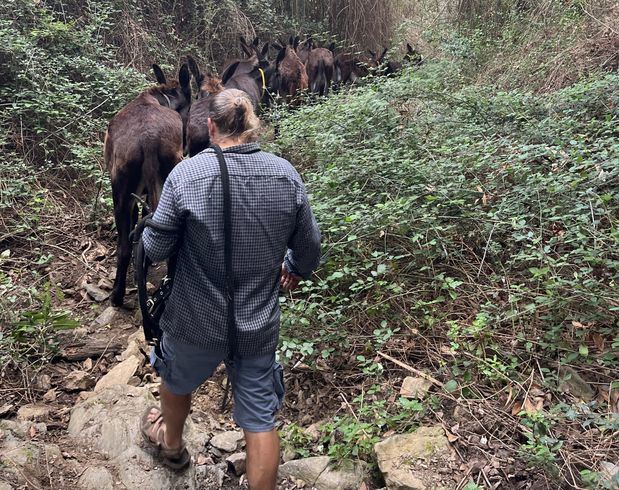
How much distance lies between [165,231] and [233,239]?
287 mm

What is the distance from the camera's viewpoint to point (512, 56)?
8.19 meters

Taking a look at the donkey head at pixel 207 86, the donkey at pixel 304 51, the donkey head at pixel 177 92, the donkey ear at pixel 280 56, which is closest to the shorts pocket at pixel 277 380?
the donkey head at pixel 177 92

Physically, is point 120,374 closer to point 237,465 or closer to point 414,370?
point 237,465

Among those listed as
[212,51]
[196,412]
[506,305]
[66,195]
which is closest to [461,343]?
[506,305]

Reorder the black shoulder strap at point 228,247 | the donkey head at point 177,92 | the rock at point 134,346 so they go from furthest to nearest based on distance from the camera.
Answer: the donkey head at point 177,92 < the rock at point 134,346 < the black shoulder strap at point 228,247

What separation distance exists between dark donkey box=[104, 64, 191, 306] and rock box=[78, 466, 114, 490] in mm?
2155

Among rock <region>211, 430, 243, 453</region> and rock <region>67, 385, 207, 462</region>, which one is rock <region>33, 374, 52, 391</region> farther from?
rock <region>211, 430, 243, 453</region>

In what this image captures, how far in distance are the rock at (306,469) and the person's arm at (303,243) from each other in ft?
3.57

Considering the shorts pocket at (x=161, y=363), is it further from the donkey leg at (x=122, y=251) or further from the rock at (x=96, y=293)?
the rock at (x=96, y=293)

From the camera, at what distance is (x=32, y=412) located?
3363mm

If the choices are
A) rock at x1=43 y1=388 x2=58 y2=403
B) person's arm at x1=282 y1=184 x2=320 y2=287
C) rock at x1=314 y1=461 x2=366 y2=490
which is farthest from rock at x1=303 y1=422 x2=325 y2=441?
rock at x1=43 y1=388 x2=58 y2=403

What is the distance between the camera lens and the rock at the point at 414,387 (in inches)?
126

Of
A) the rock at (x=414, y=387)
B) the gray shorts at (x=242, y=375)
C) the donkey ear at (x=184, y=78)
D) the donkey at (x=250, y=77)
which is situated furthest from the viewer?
the donkey at (x=250, y=77)

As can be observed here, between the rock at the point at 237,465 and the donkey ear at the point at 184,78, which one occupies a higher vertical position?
the donkey ear at the point at 184,78
